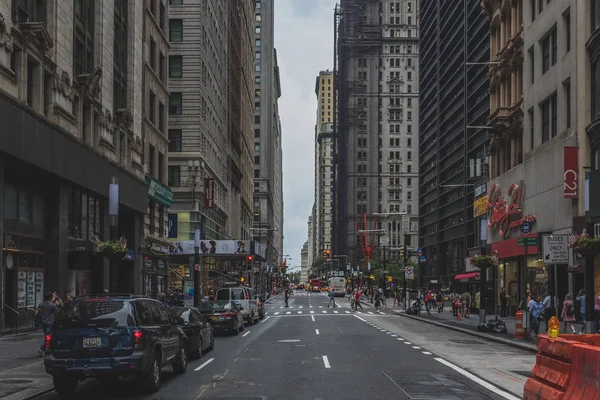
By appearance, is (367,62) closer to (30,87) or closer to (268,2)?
(268,2)

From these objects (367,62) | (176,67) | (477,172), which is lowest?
(477,172)

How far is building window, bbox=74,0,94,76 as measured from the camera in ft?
115

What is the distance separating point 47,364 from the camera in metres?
13.6

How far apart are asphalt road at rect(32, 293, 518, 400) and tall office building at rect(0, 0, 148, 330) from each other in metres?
9.74

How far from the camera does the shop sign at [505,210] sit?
45.6 m

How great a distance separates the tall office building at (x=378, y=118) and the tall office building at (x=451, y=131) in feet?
170

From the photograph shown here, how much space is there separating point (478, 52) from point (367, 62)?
93.7 meters

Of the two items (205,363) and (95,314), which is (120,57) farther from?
(95,314)

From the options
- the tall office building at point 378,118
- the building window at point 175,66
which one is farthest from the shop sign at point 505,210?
the tall office building at point 378,118

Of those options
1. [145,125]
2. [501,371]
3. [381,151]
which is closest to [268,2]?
[381,151]

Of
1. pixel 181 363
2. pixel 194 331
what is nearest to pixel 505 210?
pixel 194 331

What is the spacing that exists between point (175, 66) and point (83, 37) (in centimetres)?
3163

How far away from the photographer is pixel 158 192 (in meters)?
50.4

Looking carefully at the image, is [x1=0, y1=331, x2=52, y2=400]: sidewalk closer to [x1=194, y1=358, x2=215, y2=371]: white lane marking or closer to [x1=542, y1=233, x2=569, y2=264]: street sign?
[x1=194, y1=358, x2=215, y2=371]: white lane marking
